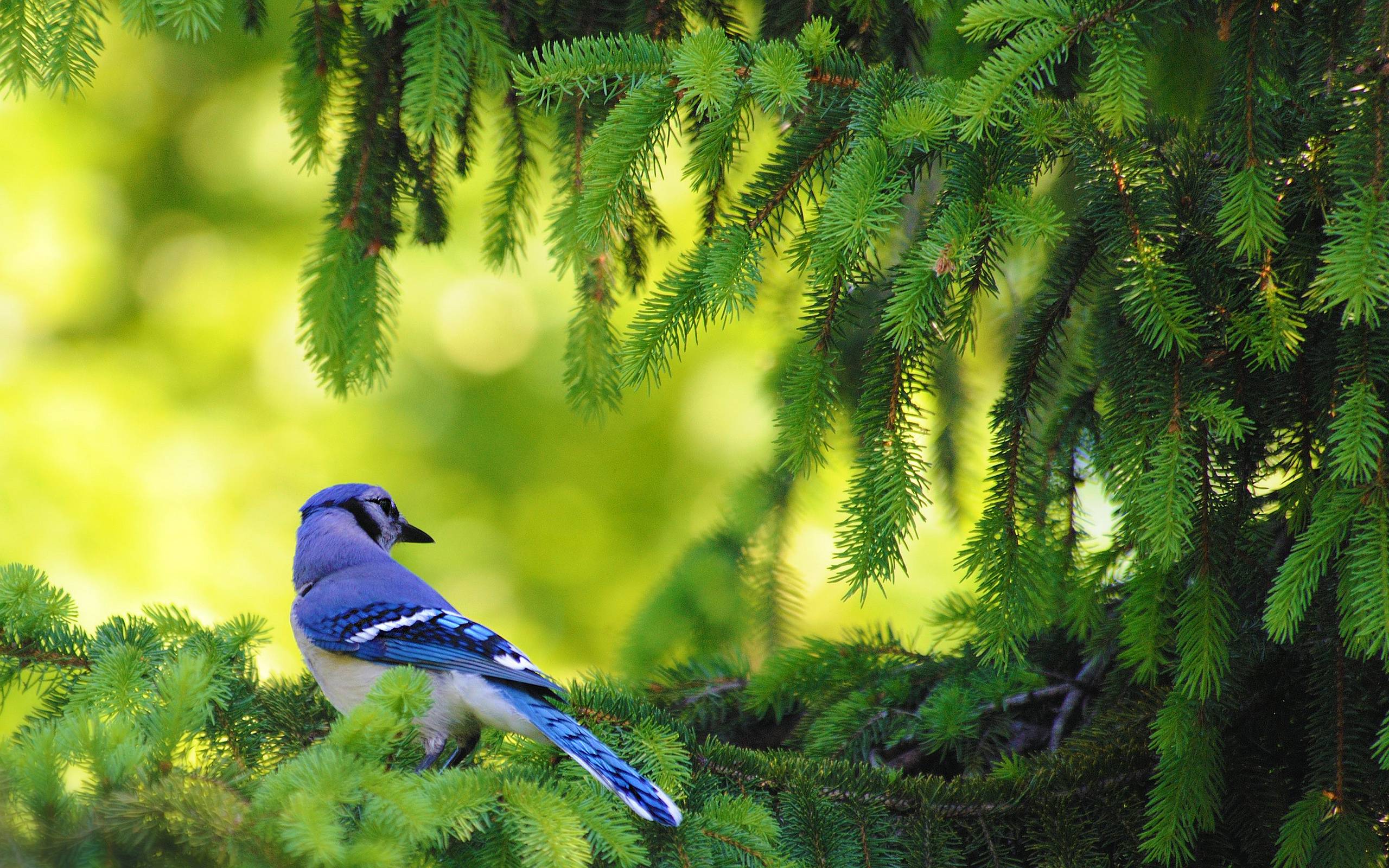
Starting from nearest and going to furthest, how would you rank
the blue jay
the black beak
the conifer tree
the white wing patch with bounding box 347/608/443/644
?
the conifer tree, the blue jay, the white wing patch with bounding box 347/608/443/644, the black beak

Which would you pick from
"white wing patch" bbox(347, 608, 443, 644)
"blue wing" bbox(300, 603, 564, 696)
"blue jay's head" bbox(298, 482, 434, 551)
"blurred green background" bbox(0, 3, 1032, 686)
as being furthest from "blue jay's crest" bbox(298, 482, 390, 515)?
"blurred green background" bbox(0, 3, 1032, 686)

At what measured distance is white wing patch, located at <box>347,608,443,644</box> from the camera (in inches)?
90.5

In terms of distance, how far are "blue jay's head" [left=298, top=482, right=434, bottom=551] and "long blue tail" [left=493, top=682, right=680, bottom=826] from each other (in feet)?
3.91

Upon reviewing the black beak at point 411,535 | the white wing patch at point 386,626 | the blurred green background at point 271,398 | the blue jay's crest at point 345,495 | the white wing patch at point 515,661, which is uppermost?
the blurred green background at point 271,398

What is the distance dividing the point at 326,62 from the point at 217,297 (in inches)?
115

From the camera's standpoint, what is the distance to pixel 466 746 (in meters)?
2.24

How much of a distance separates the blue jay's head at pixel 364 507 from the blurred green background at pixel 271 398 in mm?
1792

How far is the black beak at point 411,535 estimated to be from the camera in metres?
3.00

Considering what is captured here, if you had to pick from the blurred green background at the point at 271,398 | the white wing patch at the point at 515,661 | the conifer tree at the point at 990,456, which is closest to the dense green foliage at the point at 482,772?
the conifer tree at the point at 990,456

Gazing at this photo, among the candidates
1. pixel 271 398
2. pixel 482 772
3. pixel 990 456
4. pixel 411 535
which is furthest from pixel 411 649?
pixel 271 398

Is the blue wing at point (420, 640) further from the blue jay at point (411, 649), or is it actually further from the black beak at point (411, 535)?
the black beak at point (411, 535)

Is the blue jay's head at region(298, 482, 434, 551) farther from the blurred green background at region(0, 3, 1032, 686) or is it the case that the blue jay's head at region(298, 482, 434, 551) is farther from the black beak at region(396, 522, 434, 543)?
the blurred green background at region(0, 3, 1032, 686)

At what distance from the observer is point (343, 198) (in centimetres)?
240

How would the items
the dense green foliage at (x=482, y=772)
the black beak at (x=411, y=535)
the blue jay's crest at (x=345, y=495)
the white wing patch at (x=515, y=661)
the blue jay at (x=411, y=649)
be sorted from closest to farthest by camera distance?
1. the dense green foliage at (x=482, y=772)
2. the blue jay at (x=411, y=649)
3. the white wing patch at (x=515, y=661)
4. the blue jay's crest at (x=345, y=495)
5. the black beak at (x=411, y=535)
